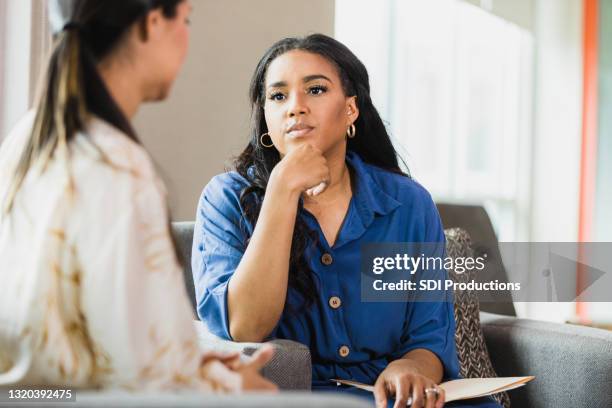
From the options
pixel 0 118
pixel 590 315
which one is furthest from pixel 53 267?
pixel 590 315

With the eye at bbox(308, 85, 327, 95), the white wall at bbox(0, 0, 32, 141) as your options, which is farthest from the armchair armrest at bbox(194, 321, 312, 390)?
the white wall at bbox(0, 0, 32, 141)

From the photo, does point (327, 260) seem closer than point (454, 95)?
Yes

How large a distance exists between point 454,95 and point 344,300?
2766 millimetres

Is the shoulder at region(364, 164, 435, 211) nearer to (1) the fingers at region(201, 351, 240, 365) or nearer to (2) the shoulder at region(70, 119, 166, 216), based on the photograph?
(1) the fingers at region(201, 351, 240, 365)

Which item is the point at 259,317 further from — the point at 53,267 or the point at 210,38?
the point at 210,38

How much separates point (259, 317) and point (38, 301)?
0.74 meters

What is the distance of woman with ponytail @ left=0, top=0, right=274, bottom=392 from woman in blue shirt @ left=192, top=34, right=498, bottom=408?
62 cm

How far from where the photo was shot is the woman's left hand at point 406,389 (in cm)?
143

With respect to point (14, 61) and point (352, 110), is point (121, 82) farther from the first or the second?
point (14, 61)

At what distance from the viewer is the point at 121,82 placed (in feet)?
2.73

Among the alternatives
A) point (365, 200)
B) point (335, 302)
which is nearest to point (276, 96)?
point (365, 200)

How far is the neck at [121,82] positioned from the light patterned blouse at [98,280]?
0.06m

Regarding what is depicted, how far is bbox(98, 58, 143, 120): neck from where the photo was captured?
2.70 ft

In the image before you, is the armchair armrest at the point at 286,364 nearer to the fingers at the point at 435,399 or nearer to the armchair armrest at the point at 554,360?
the fingers at the point at 435,399
